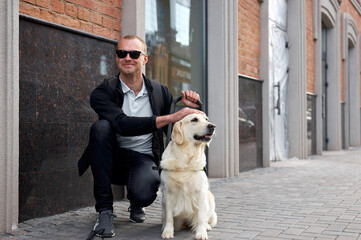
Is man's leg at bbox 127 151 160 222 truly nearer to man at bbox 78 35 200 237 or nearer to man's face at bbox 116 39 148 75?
man at bbox 78 35 200 237

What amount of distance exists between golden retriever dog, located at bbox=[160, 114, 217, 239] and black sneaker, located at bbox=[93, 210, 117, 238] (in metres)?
0.42

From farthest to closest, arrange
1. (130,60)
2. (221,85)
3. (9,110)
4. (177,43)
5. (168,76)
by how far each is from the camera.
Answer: (221,85), (177,43), (168,76), (130,60), (9,110)

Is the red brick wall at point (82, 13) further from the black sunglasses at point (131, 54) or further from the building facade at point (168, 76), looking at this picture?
the black sunglasses at point (131, 54)

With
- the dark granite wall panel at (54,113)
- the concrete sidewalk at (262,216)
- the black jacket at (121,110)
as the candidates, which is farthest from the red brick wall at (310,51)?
the black jacket at (121,110)

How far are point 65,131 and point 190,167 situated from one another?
1.59 m

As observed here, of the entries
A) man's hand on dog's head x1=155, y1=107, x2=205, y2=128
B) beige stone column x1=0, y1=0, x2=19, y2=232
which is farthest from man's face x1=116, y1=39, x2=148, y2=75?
beige stone column x1=0, y1=0, x2=19, y2=232

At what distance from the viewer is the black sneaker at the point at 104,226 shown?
3.41 metres

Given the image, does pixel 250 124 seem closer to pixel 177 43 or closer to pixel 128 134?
pixel 177 43

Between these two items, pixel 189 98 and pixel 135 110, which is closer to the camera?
pixel 189 98

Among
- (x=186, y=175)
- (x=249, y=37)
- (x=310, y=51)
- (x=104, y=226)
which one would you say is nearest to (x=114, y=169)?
(x=104, y=226)

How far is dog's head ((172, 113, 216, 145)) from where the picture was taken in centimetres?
338

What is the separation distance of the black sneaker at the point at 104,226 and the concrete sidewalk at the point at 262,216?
0.11 metres

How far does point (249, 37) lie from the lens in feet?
27.9

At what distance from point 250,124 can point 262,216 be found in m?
4.34
